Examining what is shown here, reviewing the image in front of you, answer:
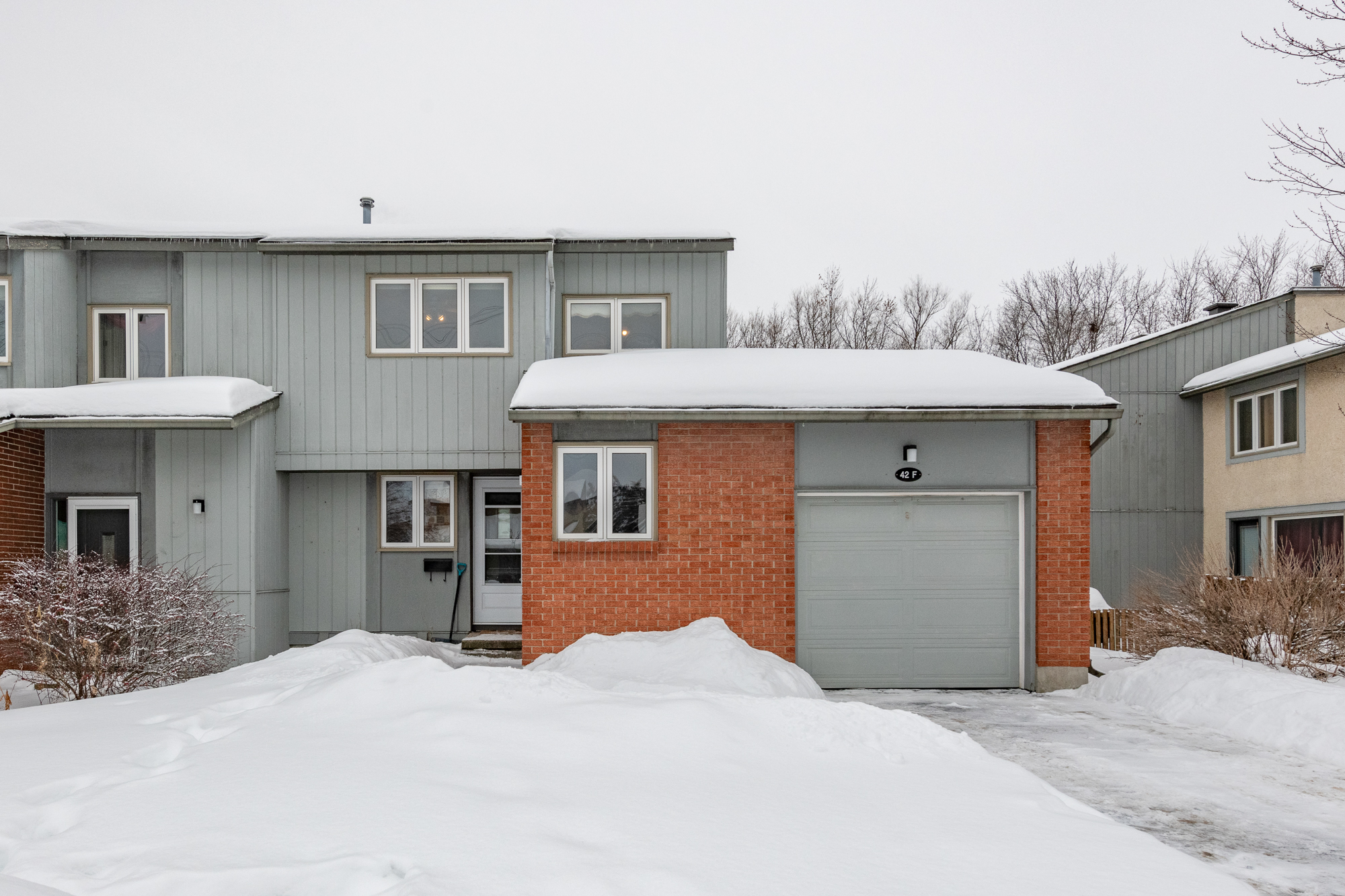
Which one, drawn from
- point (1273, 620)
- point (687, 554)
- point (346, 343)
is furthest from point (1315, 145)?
point (346, 343)

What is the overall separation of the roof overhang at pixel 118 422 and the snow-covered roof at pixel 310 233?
2750mm

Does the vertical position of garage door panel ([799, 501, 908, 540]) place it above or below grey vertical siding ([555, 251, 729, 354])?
below

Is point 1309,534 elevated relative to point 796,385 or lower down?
lower down

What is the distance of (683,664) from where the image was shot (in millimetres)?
7551

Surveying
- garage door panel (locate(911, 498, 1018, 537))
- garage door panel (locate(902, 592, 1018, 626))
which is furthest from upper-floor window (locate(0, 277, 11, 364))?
garage door panel (locate(902, 592, 1018, 626))

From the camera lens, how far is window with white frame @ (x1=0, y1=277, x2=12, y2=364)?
1010cm

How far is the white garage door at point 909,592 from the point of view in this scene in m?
8.73

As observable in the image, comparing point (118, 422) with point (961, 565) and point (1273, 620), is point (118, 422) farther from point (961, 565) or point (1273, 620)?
point (1273, 620)

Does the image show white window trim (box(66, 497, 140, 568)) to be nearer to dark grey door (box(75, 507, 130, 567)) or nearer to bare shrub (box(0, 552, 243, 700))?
dark grey door (box(75, 507, 130, 567))

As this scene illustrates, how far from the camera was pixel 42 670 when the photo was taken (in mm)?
7223

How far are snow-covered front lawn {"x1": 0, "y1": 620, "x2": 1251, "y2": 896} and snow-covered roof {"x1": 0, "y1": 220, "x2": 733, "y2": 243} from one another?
6231 millimetres

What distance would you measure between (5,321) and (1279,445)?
62.5 ft

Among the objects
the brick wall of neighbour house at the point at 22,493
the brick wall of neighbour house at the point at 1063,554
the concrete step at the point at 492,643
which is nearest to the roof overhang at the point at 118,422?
the brick wall of neighbour house at the point at 22,493

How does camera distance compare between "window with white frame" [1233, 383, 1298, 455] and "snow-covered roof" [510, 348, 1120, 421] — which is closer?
"snow-covered roof" [510, 348, 1120, 421]
